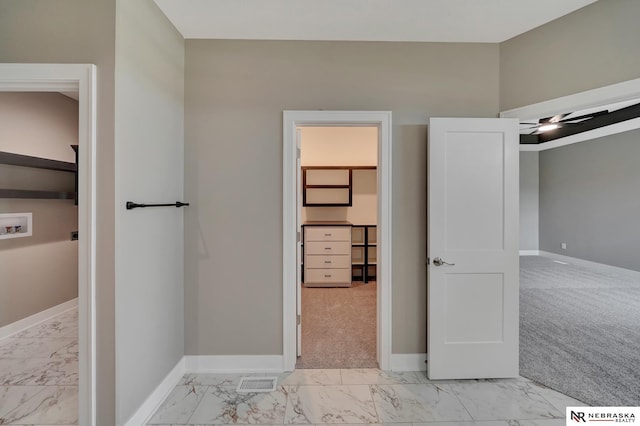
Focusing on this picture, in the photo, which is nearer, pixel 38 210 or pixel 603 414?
pixel 603 414

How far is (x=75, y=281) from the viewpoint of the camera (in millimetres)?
3475

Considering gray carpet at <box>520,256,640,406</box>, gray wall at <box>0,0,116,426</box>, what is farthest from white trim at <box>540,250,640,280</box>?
gray wall at <box>0,0,116,426</box>

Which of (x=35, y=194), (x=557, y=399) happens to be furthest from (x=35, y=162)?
(x=557, y=399)

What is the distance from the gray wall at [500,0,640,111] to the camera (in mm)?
1712

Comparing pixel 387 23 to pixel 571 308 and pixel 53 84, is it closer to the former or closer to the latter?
pixel 53 84

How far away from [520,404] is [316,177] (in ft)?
13.0

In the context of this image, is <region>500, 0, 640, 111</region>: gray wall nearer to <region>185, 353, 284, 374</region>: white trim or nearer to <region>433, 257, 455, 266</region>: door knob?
<region>433, 257, 455, 266</region>: door knob

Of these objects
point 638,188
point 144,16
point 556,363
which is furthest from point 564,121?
point 144,16

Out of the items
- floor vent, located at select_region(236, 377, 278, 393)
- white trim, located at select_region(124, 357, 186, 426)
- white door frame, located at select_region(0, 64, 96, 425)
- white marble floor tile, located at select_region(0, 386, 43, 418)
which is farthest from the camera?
floor vent, located at select_region(236, 377, 278, 393)

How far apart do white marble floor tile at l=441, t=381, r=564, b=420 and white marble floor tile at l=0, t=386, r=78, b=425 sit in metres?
2.63

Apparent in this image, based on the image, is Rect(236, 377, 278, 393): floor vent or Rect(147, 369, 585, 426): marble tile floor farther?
Rect(236, 377, 278, 393): floor vent

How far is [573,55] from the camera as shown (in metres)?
1.91

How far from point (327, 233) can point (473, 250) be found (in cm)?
254

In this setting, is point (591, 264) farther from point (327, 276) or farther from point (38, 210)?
point (38, 210)
